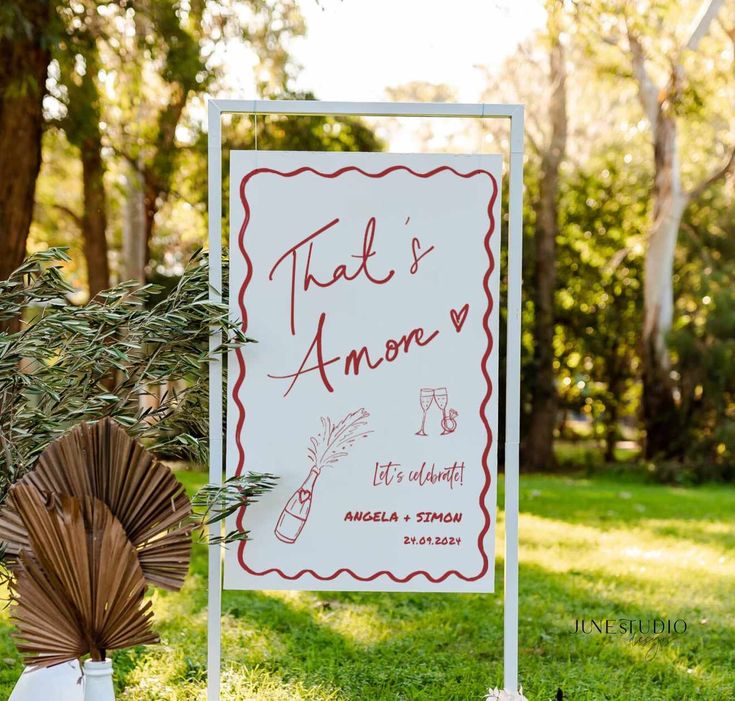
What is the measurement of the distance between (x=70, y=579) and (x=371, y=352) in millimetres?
1151

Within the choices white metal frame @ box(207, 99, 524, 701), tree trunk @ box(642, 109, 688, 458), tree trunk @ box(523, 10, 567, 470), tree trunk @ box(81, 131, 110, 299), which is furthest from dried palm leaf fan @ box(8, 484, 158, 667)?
tree trunk @ box(523, 10, 567, 470)

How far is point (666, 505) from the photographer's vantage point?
8664 millimetres

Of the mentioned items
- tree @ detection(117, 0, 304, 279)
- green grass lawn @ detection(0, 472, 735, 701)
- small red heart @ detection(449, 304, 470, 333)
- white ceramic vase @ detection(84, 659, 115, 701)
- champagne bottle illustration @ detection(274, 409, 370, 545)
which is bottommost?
green grass lawn @ detection(0, 472, 735, 701)

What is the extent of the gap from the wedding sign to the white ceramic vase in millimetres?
701

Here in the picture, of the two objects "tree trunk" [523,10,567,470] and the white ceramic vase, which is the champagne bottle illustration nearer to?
the white ceramic vase

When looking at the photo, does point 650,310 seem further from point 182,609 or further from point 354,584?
point 354,584

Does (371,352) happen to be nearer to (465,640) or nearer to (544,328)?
(465,640)

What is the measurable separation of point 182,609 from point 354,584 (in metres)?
1.99

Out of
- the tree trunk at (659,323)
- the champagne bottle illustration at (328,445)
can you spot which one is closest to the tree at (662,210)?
the tree trunk at (659,323)

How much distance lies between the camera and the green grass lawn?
351cm

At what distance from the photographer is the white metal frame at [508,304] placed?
299 cm

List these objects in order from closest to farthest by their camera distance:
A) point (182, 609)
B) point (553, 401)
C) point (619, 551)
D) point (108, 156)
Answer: point (182, 609)
point (619, 551)
point (108, 156)
point (553, 401)

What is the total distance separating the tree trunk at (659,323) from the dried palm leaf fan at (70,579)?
33.4ft

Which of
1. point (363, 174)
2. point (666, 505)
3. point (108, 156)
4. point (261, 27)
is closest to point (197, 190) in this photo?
point (108, 156)
